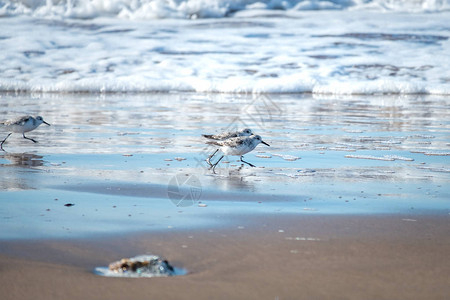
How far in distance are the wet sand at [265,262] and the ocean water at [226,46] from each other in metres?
11.1

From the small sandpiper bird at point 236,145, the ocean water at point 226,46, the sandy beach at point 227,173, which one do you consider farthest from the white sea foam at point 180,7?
the small sandpiper bird at point 236,145

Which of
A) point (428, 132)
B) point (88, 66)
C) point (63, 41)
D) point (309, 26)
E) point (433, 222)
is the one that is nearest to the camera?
point (433, 222)

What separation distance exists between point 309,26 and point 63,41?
7.95 m

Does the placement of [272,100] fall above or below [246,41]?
below

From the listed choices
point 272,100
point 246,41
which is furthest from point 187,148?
point 246,41

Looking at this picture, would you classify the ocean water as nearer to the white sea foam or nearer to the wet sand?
the white sea foam

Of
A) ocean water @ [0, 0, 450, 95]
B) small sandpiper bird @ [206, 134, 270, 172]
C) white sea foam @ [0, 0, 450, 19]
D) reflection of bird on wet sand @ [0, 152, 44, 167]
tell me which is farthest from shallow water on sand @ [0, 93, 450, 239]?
white sea foam @ [0, 0, 450, 19]

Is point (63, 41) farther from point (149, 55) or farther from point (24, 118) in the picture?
point (24, 118)

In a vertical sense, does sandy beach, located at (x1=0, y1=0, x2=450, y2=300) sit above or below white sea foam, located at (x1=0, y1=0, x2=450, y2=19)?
below

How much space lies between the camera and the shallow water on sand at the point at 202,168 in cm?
429

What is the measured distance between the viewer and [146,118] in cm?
988

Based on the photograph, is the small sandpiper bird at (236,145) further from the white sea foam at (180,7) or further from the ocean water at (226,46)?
the white sea foam at (180,7)

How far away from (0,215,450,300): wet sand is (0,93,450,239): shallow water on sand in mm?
263

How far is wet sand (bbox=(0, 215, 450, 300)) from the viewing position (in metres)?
2.83
